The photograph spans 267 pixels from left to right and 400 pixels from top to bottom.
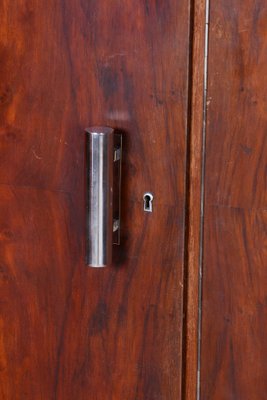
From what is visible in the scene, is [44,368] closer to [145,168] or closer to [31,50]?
[145,168]

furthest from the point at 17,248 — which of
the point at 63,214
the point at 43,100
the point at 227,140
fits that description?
the point at 227,140

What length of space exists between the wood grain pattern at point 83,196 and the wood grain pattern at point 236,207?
38mm

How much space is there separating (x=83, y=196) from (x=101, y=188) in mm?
59

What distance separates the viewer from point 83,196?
982 millimetres

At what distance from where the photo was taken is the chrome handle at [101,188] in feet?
3.02

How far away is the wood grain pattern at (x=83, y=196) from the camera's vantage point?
918 mm

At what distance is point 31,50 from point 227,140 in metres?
0.27

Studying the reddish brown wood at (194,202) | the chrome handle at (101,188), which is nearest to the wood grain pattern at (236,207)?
the reddish brown wood at (194,202)

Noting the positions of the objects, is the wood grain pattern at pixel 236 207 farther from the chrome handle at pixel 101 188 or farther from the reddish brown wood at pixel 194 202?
the chrome handle at pixel 101 188

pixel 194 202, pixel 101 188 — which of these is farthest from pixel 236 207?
pixel 101 188

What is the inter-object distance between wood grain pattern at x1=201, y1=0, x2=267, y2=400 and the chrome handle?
113 mm

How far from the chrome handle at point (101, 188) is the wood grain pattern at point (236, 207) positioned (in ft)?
0.37

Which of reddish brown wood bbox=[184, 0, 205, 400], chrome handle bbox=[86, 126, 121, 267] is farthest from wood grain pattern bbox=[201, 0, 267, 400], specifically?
chrome handle bbox=[86, 126, 121, 267]

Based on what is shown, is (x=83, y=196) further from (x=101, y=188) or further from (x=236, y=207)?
(x=236, y=207)
